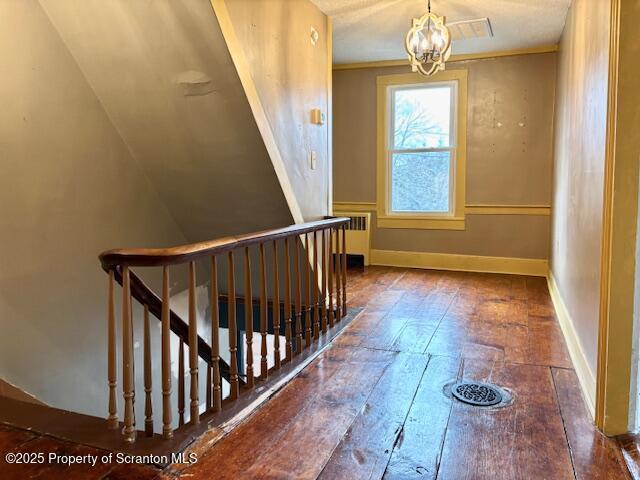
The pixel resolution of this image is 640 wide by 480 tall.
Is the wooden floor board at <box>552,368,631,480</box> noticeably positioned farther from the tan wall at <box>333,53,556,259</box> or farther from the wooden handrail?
the tan wall at <box>333,53,556,259</box>

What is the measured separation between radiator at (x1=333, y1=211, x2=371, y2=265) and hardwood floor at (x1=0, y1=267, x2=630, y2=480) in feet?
8.37

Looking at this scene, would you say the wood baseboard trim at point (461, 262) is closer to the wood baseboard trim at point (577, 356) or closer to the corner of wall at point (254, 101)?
the wood baseboard trim at point (577, 356)

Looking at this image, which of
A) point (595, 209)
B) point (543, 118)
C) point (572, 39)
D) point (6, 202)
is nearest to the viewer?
point (595, 209)

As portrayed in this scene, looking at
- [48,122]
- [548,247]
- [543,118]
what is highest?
[543,118]

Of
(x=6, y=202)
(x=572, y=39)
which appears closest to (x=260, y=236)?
(x=6, y=202)

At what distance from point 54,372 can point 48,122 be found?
1.53 metres

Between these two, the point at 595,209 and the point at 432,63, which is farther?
the point at 432,63

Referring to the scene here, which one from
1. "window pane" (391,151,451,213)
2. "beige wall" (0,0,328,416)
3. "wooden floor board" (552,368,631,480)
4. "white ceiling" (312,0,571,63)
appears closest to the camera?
"wooden floor board" (552,368,631,480)

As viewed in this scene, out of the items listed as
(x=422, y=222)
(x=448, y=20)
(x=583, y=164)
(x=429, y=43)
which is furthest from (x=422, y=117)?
(x=583, y=164)

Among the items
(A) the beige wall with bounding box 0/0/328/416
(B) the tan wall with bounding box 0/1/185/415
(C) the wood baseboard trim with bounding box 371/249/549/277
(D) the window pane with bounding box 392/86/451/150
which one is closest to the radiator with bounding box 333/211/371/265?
(C) the wood baseboard trim with bounding box 371/249/549/277

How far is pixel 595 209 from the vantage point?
2.23 metres

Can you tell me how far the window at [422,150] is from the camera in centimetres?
543

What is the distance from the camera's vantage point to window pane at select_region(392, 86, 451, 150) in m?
5.47

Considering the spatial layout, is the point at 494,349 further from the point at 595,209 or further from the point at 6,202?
the point at 6,202
